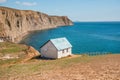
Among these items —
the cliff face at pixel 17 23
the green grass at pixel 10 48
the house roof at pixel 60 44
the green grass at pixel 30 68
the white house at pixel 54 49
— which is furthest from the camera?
the cliff face at pixel 17 23

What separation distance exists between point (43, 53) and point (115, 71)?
81.0ft

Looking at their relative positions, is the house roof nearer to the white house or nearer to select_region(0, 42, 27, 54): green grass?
the white house

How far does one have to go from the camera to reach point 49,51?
142 feet

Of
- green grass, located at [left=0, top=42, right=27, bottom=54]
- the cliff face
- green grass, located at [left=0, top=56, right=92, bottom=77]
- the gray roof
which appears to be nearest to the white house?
the gray roof

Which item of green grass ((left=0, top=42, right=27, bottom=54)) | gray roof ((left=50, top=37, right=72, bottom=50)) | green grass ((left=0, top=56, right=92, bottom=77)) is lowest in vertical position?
green grass ((left=0, top=42, right=27, bottom=54))

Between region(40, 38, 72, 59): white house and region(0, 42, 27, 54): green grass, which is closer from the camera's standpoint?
region(40, 38, 72, 59): white house

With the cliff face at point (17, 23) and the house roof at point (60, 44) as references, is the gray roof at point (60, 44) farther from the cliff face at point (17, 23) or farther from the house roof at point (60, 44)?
the cliff face at point (17, 23)

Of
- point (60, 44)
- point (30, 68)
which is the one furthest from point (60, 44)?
point (30, 68)

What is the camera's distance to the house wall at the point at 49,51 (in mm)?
42656

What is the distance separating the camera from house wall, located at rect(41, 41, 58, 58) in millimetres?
42656

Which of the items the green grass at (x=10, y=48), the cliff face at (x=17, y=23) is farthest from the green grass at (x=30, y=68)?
the cliff face at (x=17, y=23)

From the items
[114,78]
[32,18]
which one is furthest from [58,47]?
[32,18]

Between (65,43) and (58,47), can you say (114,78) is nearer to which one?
(58,47)

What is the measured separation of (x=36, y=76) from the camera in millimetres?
20516
